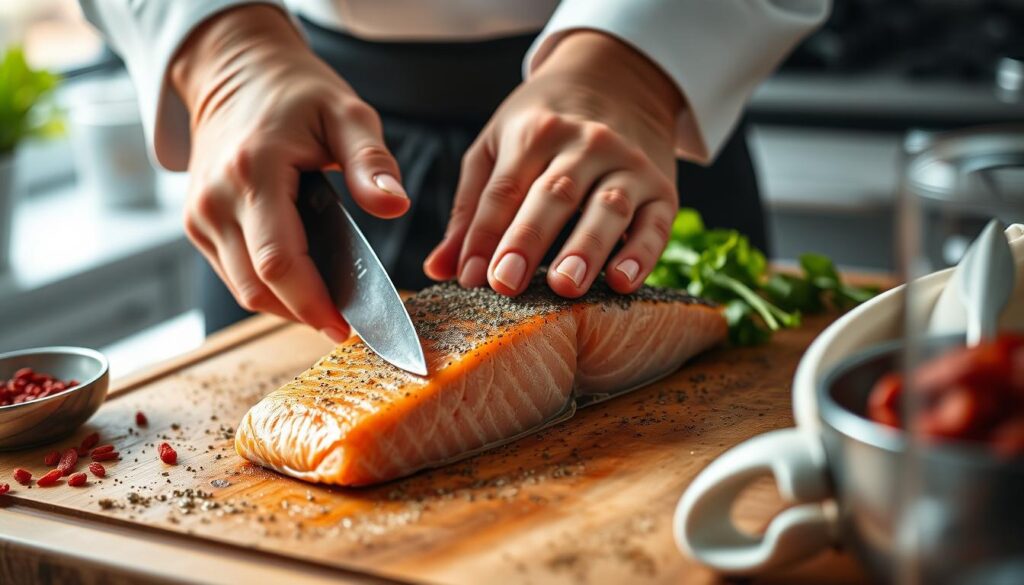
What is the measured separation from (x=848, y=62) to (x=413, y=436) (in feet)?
8.58

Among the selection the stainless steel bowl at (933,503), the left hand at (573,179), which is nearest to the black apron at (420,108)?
the left hand at (573,179)

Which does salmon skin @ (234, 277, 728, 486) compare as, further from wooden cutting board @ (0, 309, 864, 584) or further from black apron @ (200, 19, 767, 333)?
black apron @ (200, 19, 767, 333)

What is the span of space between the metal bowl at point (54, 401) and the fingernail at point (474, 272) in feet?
1.53

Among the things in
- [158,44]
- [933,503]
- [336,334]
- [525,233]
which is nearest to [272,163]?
[336,334]

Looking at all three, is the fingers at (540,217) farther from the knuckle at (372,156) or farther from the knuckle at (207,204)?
the knuckle at (207,204)

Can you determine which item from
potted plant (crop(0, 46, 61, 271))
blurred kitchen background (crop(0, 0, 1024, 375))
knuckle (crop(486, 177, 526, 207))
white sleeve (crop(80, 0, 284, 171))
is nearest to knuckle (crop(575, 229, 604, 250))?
knuckle (crop(486, 177, 526, 207))

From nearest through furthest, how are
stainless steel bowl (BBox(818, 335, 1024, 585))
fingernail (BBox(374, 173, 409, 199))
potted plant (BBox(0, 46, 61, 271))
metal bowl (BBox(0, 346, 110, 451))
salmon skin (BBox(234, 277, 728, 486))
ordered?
stainless steel bowl (BBox(818, 335, 1024, 585)) → salmon skin (BBox(234, 277, 728, 486)) → metal bowl (BBox(0, 346, 110, 451)) → fingernail (BBox(374, 173, 409, 199)) → potted plant (BBox(0, 46, 61, 271))

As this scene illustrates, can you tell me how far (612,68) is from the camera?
1.56 meters

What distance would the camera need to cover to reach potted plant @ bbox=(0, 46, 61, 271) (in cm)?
262

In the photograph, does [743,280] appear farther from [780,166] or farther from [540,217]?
[780,166]

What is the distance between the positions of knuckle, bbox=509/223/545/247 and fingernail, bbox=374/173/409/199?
0.14 meters

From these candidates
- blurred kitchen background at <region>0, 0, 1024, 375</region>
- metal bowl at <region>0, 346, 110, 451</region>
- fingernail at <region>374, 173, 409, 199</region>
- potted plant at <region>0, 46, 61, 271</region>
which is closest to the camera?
metal bowl at <region>0, 346, 110, 451</region>

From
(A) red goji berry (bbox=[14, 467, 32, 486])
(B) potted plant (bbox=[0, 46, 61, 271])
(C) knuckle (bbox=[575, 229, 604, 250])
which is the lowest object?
(B) potted plant (bbox=[0, 46, 61, 271])

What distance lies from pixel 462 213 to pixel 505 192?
104 mm
